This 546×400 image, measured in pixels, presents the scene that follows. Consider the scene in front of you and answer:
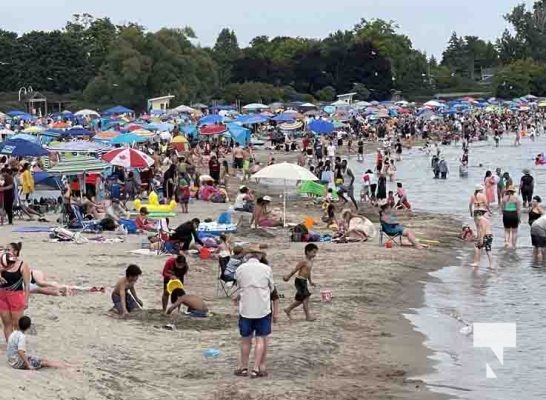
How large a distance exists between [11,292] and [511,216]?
41.8 ft

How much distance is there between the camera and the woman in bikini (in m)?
10.1

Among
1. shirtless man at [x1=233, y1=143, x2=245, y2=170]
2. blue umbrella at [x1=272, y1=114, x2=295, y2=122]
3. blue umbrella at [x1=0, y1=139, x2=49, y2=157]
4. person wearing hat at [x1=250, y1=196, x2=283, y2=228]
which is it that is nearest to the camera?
person wearing hat at [x1=250, y1=196, x2=283, y2=228]

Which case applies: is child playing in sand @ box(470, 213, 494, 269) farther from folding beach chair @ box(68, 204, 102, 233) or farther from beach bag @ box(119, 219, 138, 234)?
folding beach chair @ box(68, 204, 102, 233)

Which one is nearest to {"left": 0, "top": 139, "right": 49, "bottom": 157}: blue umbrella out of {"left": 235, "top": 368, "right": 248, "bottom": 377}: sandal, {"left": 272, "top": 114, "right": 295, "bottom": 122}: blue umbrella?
{"left": 235, "top": 368, "right": 248, "bottom": 377}: sandal

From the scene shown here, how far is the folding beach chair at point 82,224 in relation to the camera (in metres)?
20.5

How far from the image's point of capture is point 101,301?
43.9 ft

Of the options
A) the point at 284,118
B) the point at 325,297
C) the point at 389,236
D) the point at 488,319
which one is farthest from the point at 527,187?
the point at 284,118

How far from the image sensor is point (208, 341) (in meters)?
11.7

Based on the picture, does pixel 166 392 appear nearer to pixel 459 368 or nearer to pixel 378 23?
pixel 459 368

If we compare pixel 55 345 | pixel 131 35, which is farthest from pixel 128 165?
pixel 131 35

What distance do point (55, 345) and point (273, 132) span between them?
49.4 m

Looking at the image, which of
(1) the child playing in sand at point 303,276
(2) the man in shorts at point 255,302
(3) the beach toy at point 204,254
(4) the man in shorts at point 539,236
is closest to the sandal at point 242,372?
(2) the man in shorts at point 255,302

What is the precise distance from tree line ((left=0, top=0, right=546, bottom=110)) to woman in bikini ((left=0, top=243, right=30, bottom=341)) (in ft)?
224

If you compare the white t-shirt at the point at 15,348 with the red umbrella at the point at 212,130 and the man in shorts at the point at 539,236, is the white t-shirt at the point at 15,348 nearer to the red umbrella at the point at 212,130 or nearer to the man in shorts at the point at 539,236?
the man in shorts at the point at 539,236
